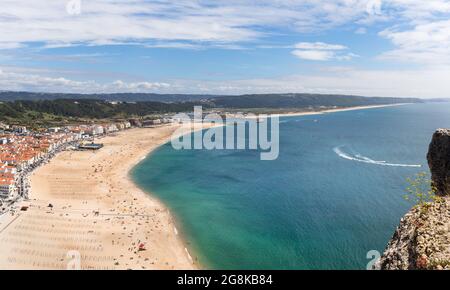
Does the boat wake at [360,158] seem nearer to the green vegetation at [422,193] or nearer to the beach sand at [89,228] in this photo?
the beach sand at [89,228]

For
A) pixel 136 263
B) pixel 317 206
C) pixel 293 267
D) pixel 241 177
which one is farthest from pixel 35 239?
pixel 241 177

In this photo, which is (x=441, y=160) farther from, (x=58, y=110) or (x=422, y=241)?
(x=58, y=110)

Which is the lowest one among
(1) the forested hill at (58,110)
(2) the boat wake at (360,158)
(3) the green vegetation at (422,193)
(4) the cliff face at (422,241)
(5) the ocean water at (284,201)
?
(5) the ocean water at (284,201)

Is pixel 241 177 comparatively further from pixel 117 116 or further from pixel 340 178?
pixel 117 116

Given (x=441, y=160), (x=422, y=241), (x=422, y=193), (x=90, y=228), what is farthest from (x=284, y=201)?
(x=422, y=241)

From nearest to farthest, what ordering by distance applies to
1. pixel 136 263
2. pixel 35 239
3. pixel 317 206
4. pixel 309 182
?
pixel 136 263, pixel 35 239, pixel 317 206, pixel 309 182

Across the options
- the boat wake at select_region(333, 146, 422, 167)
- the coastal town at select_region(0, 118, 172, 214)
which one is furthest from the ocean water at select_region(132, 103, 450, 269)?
the coastal town at select_region(0, 118, 172, 214)

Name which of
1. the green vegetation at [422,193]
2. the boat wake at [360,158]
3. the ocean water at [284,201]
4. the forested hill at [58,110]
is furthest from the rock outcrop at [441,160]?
the forested hill at [58,110]
